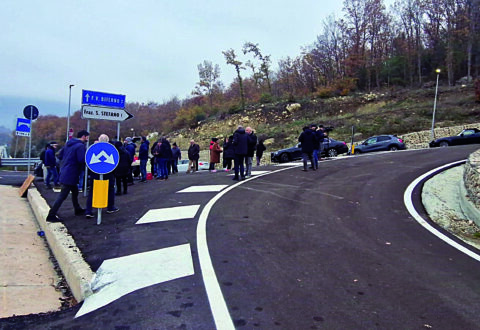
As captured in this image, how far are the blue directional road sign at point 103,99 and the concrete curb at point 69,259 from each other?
3.92m

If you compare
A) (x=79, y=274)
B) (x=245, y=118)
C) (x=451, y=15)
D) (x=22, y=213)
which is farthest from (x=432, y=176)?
(x=451, y=15)

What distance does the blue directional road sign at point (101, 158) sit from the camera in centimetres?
705

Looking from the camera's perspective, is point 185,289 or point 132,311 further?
point 185,289

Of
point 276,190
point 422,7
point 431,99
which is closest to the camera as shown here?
point 276,190

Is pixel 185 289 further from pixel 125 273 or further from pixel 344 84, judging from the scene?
pixel 344 84

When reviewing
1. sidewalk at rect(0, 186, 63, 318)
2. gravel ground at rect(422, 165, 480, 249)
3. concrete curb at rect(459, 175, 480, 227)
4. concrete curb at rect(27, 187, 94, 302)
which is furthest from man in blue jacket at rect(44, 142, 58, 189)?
concrete curb at rect(459, 175, 480, 227)

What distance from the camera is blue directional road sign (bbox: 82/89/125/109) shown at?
35.1 feet

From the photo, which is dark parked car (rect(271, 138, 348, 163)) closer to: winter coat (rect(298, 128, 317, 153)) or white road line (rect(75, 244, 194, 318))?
winter coat (rect(298, 128, 317, 153))

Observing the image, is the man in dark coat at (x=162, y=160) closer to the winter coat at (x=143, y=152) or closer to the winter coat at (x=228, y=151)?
the winter coat at (x=143, y=152)

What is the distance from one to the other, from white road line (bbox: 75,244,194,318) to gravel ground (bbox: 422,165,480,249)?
4606 mm

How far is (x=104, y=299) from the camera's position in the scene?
157 inches

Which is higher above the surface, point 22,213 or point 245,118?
point 245,118

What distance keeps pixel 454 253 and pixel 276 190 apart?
511 cm

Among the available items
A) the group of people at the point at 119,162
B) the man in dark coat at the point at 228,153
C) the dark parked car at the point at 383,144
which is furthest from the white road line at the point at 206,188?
the dark parked car at the point at 383,144
